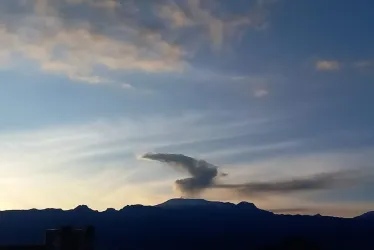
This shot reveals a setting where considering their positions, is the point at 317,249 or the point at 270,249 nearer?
the point at 317,249

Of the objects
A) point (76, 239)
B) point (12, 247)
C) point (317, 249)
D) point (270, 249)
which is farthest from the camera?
point (270, 249)

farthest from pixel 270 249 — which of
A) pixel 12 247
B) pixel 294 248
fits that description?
pixel 12 247

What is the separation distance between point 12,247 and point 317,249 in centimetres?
6734

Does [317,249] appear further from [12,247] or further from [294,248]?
[12,247]

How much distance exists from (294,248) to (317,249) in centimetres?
414

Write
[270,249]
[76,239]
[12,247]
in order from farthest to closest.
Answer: [270,249]
[12,247]
[76,239]

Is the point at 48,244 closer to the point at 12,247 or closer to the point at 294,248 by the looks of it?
the point at 12,247

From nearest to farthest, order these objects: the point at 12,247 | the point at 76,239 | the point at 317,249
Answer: the point at 76,239 < the point at 12,247 < the point at 317,249

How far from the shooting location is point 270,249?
110 meters

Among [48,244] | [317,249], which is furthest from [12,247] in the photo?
[317,249]

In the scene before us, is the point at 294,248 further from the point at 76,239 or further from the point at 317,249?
the point at 76,239

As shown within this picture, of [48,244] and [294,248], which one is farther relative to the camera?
[294,248]

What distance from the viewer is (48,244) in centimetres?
3944

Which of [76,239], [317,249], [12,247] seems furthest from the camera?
[317,249]
